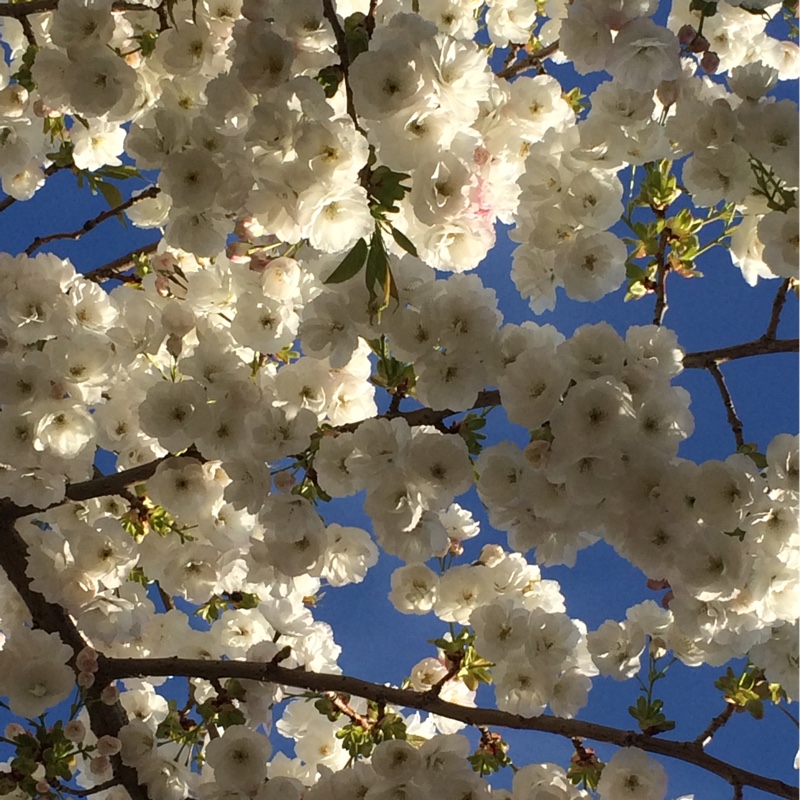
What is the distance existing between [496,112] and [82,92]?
1035 millimetres

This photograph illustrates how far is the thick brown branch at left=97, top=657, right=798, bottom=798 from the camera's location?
1.98 meters

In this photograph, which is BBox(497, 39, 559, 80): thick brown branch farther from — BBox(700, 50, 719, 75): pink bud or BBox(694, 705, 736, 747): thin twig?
BBox(694, 705, 736, 747): thin twig

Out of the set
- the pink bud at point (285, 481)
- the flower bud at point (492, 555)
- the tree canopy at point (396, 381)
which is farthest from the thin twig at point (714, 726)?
the pink bud at point (285, 481)

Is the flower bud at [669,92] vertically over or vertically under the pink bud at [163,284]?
over

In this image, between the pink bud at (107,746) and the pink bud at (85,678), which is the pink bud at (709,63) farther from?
the pink bud at (107,746)

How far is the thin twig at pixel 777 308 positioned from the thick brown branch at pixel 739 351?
0.06ft

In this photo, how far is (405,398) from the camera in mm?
2068

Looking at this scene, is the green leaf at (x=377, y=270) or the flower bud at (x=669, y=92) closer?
the green leaf at (x=377, y=270)

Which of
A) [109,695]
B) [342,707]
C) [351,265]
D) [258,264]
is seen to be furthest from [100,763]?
[351,265]

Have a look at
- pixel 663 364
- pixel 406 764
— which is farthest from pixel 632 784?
pixel 663 364

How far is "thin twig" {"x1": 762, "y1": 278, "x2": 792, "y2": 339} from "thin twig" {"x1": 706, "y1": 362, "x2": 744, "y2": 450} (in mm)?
140

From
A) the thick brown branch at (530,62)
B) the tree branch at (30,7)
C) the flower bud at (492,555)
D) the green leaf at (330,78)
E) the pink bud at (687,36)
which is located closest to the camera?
the green leaf at (330,78)

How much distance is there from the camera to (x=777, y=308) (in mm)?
1896

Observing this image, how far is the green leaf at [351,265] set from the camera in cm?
171
